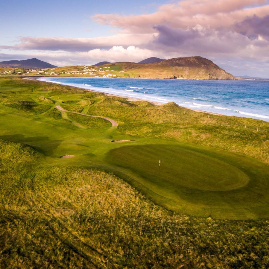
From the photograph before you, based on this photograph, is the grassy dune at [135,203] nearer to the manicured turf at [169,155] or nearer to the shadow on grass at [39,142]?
the manicured turf at [169,155]

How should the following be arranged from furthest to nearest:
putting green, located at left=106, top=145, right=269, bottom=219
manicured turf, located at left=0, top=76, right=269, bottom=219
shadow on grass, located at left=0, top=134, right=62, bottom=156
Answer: shadow on grass, located at left=0, top=134, right=62, bottom=156 → manicured turf, located at left=0, top=76, right=269, bottom=219 → putting green, located at left=106, top=145, right=269, bottom=219

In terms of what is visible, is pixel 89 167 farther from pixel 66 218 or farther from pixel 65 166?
pixel 66 218

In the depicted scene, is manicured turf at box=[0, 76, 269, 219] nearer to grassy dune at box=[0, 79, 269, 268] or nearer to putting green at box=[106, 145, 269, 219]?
putting green at box=[106, 145, 269, 219]

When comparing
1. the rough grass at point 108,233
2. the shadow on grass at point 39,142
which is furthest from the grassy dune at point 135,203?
the shadow on grass at point 39,142

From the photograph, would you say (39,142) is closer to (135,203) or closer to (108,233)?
(135,203)

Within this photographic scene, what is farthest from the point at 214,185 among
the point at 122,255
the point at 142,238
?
the point at 122,255

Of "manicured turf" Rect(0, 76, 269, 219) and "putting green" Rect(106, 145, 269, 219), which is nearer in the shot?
"putting green" Rect(106, 145, 269, 219)

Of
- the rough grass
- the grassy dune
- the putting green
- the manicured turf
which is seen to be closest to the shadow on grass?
the manicured turf
